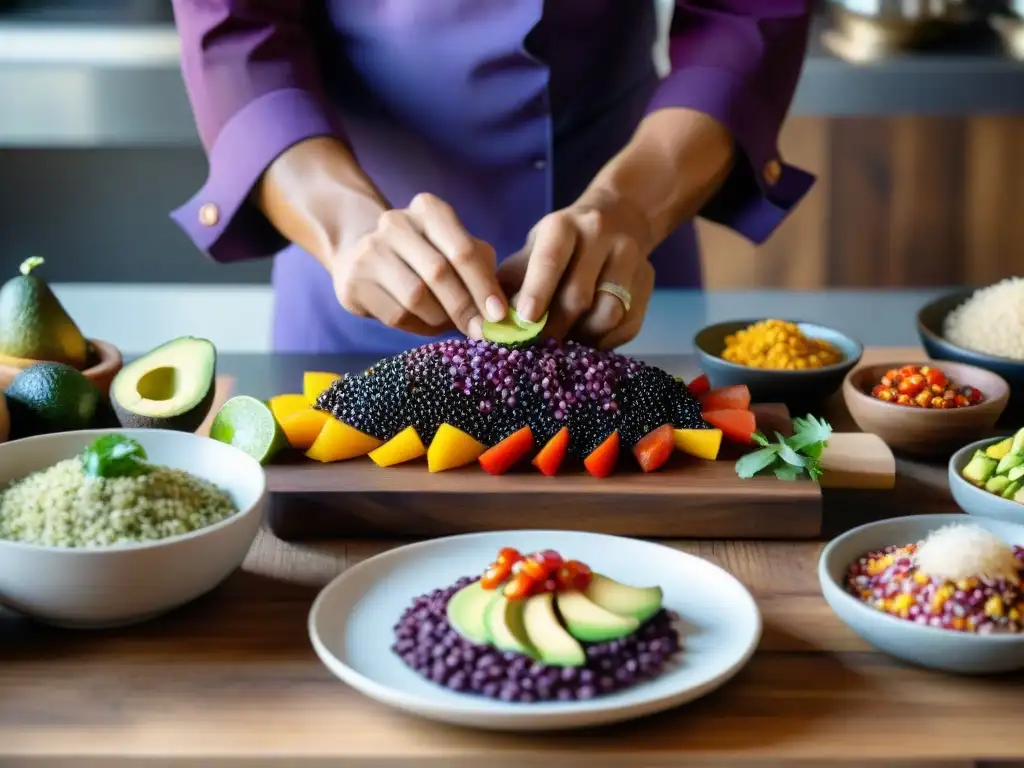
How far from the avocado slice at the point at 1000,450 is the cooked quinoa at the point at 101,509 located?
31.2 inches

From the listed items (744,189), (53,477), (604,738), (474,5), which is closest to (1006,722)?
(604,738)

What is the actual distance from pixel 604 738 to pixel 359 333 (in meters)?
1.26

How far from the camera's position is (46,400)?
145cm

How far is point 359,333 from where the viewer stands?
2170 millimetres

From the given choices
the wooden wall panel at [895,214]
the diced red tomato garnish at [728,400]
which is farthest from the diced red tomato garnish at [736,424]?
the wooden wall panel at [895,214]

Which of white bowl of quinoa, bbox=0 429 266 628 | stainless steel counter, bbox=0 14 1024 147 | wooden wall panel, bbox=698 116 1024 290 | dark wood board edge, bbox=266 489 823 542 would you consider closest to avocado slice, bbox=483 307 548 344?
dark wood board edge, bbox=266 489 823 542

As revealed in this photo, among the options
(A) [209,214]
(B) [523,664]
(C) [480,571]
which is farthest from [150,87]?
(B) [523,664]

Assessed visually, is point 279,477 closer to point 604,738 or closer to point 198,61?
point 604,738

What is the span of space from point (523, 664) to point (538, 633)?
4cm

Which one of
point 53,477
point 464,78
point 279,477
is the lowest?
point 279,477

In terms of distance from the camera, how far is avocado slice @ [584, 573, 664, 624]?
1.08 metres

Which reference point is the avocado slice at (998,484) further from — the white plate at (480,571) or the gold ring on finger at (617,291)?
the gold ring on finger at (617,291)

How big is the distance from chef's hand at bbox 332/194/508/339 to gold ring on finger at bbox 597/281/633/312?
150 millimetres

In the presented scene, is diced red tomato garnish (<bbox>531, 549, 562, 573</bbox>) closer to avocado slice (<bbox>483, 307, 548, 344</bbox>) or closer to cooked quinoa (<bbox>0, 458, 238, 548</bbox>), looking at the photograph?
cooked quinoa (<bbox>0, 458, 238, 548</bbox>)
